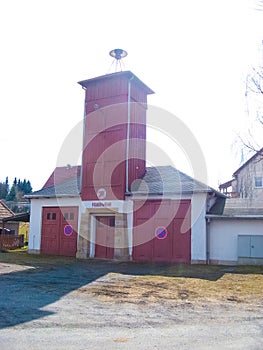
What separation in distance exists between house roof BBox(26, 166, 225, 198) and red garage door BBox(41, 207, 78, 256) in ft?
3.03

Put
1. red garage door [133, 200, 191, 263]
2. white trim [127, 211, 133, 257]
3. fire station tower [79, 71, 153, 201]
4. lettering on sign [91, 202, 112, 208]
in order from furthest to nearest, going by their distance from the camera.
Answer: fire station tower [79, 71, 153, 201] < lettering on sign [91, 202, 112, 208] < white trim [127, 211, 133, 257] < red garage door [133, 200, 191, 263]

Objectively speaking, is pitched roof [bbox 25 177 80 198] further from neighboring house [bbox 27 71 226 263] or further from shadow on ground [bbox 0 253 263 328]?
shadow on ground [bbox 0 253 263 328]

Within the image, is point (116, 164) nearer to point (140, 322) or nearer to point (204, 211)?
point (204, 211)

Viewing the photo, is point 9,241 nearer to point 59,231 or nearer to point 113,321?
point 59,231

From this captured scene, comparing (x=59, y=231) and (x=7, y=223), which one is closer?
(x=59, y=231)

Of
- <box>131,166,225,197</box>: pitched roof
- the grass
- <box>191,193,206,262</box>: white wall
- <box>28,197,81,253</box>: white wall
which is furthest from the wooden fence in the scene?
<box>191,193,206,262</box>: white wall

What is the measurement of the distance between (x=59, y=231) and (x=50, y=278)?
8.99 meters

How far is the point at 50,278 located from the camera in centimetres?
1187

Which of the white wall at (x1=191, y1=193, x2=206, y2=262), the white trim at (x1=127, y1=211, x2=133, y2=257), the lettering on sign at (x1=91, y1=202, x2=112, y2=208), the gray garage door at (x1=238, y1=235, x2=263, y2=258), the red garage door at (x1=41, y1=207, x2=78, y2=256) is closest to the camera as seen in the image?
the gray garage door at (x1=238, y1=235, x2=263, y2=258)

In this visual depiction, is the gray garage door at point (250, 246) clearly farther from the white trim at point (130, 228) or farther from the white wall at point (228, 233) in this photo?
the white trim at point (130, 228)

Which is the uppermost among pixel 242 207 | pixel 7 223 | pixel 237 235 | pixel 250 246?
pixel 242 207

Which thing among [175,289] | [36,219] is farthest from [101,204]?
[175,289]

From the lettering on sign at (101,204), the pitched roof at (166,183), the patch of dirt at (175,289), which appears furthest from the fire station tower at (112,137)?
the patch of dirt at (175,289)

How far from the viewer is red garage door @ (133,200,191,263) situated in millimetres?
17500
